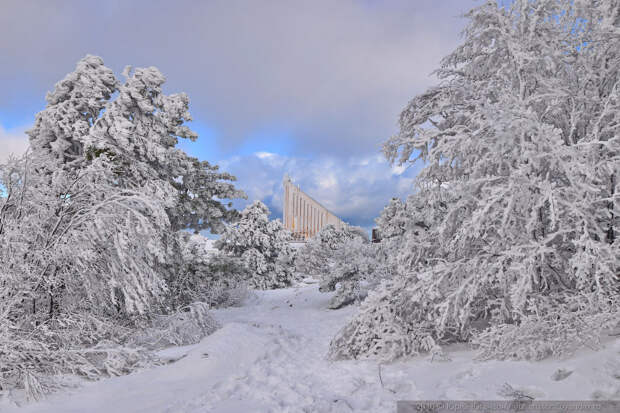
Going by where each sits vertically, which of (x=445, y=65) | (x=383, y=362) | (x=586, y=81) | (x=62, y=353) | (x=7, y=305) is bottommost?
(x=383, y=362)

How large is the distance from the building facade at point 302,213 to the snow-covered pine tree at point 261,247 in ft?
40.5

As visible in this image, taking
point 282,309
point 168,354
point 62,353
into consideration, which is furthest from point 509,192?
point 282,309

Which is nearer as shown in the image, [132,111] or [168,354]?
[168,354]

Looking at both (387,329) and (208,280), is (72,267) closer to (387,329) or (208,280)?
(387,329)

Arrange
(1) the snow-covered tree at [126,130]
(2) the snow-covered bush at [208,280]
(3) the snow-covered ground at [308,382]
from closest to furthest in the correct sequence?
(3) the snow-covered ground at [308,382] → (1) the snow-covered tree at [126,130] → (2) the snow-covered bush at [208,280]

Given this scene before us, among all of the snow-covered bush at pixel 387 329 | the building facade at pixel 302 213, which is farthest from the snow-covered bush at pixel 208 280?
the building facade at pixel 302 213

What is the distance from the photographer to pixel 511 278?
161 inches

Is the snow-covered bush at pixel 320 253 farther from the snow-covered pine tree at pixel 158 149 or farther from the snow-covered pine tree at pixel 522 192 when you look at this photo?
the snow-covered pine tree at pixel 522 192

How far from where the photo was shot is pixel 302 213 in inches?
1169

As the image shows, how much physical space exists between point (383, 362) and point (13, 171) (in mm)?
5486

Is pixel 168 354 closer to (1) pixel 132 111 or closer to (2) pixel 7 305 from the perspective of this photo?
(2) pixel 7 305

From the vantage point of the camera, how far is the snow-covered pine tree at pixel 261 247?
14.6 meters

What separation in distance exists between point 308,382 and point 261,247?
1085 centimetres

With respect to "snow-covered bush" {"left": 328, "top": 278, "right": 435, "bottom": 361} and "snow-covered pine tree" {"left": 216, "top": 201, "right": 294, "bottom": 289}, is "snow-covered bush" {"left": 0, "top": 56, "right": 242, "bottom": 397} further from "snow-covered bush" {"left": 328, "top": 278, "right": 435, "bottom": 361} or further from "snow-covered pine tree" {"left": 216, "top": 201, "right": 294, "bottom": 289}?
"snow-covered pine tree" {"left": 216, "top": 201, "right": 294, "bottom": 289}
